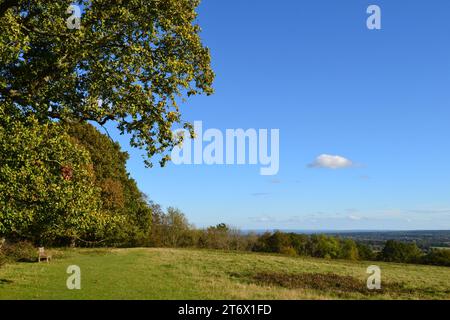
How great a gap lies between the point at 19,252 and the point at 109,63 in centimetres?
2411

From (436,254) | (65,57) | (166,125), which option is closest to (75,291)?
(166,125)

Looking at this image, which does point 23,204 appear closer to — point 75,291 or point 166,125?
point 75,291

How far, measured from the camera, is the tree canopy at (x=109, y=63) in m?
19.3

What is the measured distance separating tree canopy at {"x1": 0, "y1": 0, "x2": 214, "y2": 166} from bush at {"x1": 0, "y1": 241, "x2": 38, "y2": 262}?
1730 centimetres

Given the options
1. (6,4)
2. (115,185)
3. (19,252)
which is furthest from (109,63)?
(115,185)

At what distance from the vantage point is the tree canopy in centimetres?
1934

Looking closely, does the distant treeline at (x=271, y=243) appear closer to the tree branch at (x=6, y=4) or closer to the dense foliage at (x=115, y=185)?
the dense foliage at (x=115, y=185)

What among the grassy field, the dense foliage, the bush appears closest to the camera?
the grassy field

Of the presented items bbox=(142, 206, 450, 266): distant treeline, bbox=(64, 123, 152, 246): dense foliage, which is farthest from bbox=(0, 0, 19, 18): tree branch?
bbox=(142, 206, 450, 266): distant treeline

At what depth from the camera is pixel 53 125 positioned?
2159 centimetres

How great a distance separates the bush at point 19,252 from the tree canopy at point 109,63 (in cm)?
1730

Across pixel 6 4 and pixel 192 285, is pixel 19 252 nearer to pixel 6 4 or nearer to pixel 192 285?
pixel 192 285

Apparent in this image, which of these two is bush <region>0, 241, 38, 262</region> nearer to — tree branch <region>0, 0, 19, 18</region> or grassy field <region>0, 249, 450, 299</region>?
grassy field <region>0, 249, 450, 299</region>

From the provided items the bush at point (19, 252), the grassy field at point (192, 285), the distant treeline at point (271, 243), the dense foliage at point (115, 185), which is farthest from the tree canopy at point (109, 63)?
the distant treeline at point (271, 243)
